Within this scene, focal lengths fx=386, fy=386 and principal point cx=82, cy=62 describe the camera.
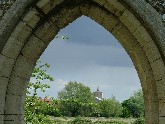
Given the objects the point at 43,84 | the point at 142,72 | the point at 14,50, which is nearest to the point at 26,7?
the point at 14,50

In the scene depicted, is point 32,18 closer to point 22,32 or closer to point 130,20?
point 22,32

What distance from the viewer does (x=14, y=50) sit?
5.48 metres

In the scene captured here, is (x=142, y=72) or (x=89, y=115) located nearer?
(x=142, y=72)

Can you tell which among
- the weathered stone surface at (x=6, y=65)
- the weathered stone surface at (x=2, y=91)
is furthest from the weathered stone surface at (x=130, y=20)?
the weathered stone surface at (x=2, y=91)

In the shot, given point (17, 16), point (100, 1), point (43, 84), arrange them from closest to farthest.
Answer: point (17, 16) < point (100, 1) < point (43, 84)

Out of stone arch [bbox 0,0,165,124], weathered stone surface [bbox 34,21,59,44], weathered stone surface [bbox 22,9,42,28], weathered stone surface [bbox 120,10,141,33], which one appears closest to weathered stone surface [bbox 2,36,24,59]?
stone arch [bbox 0,0,165,124]

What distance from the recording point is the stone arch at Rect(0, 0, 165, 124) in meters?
5.31

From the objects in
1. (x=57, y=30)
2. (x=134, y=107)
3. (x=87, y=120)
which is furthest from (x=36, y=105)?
(x=134, y=107)

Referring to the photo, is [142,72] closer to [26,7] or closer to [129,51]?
[129,51]

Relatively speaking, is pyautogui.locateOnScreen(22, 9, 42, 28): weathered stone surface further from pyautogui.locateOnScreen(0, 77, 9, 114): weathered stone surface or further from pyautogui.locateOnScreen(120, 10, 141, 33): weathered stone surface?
pyautogui.locateOnScreen(120, 10, 141, 33): weathered stone surface

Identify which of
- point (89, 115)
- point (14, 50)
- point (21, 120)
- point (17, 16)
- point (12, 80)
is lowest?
point (21, 120)

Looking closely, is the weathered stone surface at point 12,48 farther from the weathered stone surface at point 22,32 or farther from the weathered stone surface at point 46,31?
the weathered stone surface at point 46,31

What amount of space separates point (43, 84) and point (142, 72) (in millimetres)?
5872

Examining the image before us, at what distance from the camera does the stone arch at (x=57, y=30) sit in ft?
17.4
